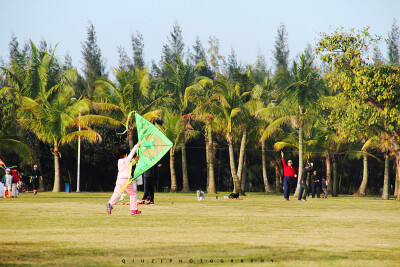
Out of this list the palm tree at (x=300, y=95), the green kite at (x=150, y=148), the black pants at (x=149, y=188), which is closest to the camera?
the green kite at (x=150, y=148)

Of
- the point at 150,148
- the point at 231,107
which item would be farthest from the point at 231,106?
the point at 150,148

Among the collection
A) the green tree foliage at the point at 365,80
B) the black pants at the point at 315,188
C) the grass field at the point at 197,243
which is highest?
the green tree foliage at the point at 365,80

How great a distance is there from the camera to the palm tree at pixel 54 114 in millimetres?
41312

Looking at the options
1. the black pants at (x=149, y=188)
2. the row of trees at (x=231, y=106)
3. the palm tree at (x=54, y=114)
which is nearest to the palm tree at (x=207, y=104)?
the row of trees at (x=231, y=106)

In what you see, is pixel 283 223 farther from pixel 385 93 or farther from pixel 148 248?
pixel 385 93

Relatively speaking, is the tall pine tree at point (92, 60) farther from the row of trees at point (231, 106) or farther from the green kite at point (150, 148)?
the green kite at point (150, 148)

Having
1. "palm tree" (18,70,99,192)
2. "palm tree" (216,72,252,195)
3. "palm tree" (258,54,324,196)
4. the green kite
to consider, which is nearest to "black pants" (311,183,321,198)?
"palm tree" (258,54,324,196)

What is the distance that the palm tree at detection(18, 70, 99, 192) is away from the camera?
41.3 meters

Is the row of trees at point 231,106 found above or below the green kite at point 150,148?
above

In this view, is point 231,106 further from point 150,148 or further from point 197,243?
point 197,243

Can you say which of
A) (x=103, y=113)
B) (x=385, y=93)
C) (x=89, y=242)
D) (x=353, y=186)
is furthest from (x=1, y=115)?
(x=353, y=186)

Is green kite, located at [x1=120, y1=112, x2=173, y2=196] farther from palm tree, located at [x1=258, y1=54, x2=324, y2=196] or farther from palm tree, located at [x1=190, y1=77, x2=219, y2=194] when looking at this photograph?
palm tree, located at [x1=190, y1=77, x2=219, y2=194]

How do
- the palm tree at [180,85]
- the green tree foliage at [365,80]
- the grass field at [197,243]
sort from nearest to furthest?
the grass field at [197,243], the green tree foliage at [365,80], the palm tree at [180,85]

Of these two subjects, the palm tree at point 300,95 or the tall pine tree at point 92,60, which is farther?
the tall pine tree at point 92,60
